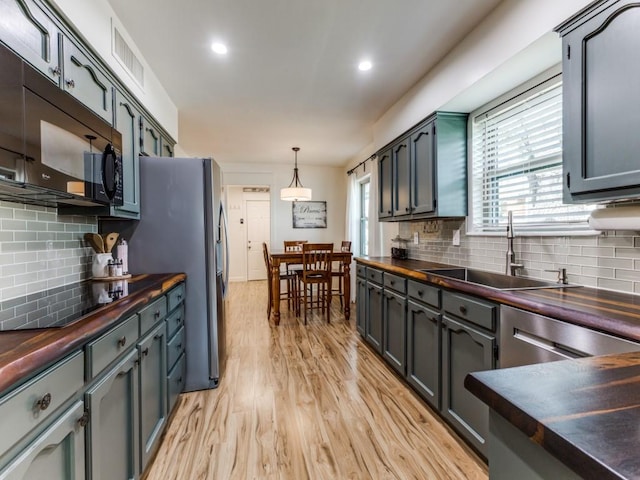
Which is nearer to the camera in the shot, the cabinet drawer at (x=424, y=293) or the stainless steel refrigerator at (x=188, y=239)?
the cabinet drawer at (x=424, y=293)

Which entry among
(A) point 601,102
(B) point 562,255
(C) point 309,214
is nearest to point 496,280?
(B) point 562,255

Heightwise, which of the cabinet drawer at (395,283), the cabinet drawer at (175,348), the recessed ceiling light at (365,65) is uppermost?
the recessed ceiling light at (365,65)

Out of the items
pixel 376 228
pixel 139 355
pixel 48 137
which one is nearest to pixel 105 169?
pixel 48 137

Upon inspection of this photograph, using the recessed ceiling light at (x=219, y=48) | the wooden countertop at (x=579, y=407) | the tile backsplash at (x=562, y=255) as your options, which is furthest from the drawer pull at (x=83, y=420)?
the recessed ceiling light at (x=219, y=48)

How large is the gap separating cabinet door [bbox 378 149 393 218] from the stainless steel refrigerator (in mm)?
1838

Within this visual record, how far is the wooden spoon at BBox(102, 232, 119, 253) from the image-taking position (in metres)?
2.08

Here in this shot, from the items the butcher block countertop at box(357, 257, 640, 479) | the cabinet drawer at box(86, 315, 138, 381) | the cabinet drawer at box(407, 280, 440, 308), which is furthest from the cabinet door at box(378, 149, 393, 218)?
the butcher block countertop at box(357, 257, 640, 479)

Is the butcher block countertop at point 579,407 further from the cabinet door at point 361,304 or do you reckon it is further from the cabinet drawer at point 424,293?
the cabinet door at point 361,304

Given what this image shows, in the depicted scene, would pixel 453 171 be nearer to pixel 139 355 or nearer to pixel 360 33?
pixel 360 33

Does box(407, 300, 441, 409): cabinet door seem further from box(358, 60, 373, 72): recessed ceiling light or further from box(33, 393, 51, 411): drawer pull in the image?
box(358, 60, 373, 72): recessed ceiling light

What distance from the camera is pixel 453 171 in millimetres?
2545

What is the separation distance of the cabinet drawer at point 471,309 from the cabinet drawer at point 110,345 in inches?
62.9

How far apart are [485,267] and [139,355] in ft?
7.39

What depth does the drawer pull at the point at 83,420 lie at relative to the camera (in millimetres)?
943
